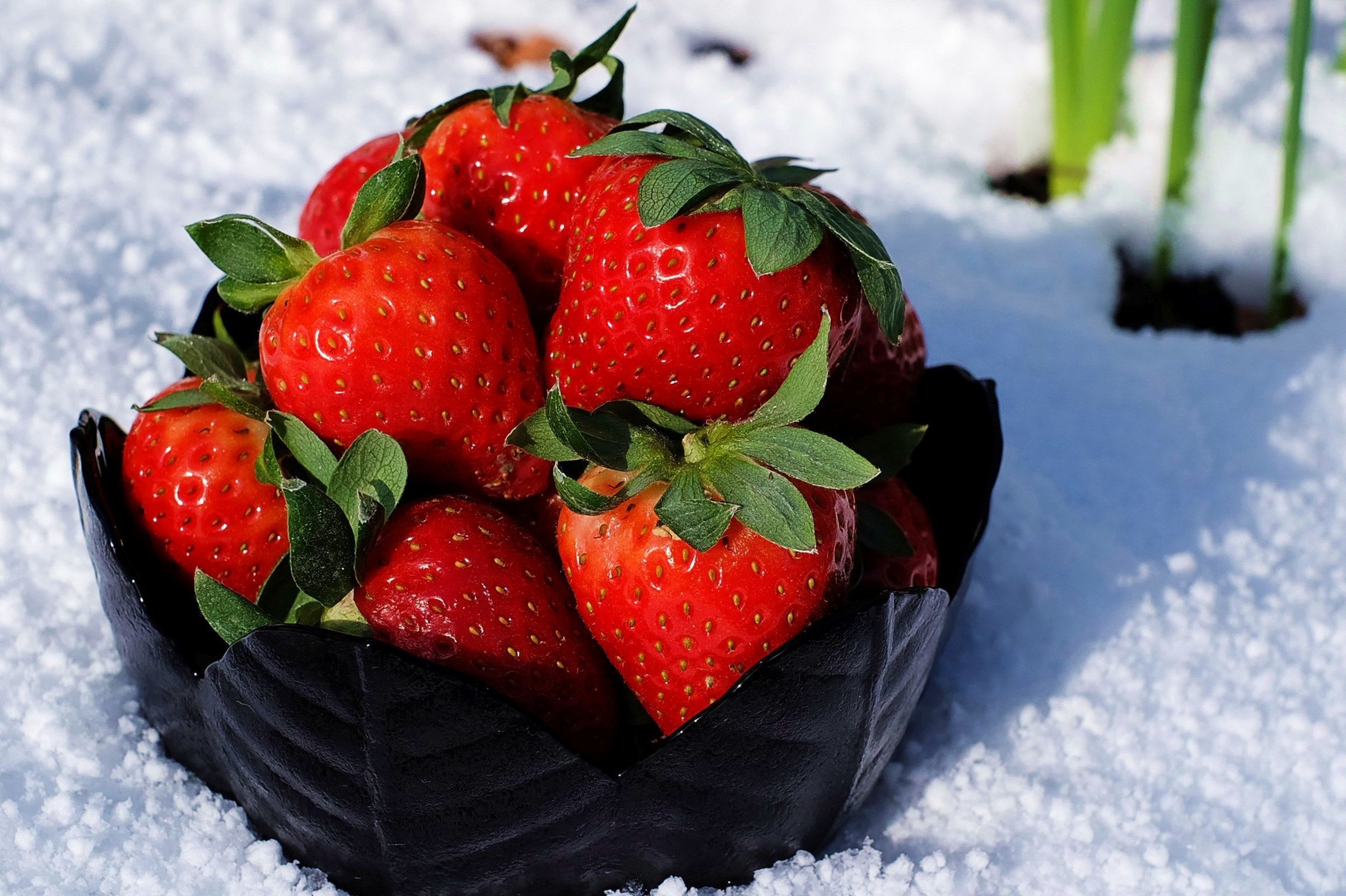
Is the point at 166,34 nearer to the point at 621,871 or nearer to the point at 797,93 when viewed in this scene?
the point at 797,93

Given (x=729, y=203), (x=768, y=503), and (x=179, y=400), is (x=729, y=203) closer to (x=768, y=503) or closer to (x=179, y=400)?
(x=768, y=503)

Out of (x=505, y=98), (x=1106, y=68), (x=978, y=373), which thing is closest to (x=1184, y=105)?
(x=1106, y=68)

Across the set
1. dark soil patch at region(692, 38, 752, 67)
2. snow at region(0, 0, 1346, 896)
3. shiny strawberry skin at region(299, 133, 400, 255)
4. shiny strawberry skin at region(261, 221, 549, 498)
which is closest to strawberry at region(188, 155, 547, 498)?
shiny strawberry skin at region(261, 221, 549, 498)

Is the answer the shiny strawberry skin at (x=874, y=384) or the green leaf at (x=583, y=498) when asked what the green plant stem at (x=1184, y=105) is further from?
the green leaf at (x=583, y=498)

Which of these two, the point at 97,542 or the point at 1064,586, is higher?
the point at 97,542

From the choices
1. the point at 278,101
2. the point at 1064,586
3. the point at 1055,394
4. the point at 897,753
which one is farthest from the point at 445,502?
the point at 278,101
